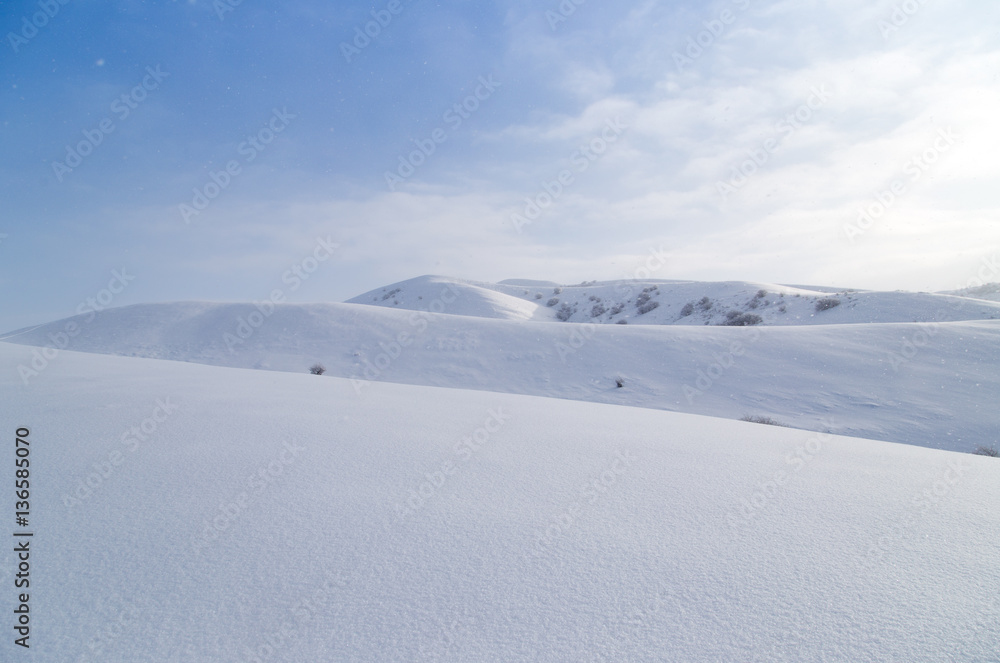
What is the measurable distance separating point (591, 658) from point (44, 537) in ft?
6.60

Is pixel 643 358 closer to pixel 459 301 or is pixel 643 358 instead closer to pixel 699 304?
pixel 699 304

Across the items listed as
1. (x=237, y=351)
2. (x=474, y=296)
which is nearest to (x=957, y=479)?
(x=237, y=351)

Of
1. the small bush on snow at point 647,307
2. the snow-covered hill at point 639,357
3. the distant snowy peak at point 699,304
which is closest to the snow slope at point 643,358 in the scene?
the snow-covered hill at point 639,357

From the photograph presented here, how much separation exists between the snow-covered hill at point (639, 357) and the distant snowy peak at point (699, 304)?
1.58 feet

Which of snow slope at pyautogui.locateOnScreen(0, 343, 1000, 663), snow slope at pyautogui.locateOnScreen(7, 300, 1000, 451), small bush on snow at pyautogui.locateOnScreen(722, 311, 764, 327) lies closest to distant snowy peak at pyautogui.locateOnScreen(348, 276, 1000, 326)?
small bush on snow at pyautogui.locateOnScreen(722, 311, 764, 327)

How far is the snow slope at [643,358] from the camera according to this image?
8711mm

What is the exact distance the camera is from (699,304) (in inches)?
915

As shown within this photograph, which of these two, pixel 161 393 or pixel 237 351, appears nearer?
pixel 161 393

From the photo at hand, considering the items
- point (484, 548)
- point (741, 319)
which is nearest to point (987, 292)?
point (741, 319)

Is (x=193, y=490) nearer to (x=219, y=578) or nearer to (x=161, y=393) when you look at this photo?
(x=219, y=578)

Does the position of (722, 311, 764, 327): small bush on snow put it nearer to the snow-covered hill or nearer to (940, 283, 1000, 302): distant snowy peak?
the snow-covered hill

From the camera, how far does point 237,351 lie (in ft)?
46.5

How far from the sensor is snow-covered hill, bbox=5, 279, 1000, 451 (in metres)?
8.70

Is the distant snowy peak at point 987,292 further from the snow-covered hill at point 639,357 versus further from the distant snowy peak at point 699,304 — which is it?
the snow-covered hill at point 639,357
